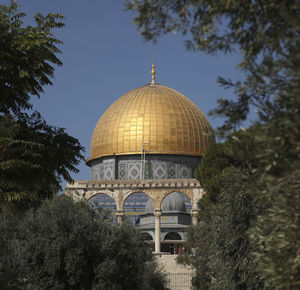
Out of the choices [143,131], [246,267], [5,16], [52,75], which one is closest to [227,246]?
[246,267]

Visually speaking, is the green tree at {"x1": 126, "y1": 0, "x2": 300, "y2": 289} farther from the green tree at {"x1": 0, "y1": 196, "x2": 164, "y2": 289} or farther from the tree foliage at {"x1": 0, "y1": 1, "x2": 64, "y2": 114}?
the green tree at {"x1": 0, "y1": 196, "x2": 164, "y2": 289}

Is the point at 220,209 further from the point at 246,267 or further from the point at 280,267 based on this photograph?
the point at 280,267

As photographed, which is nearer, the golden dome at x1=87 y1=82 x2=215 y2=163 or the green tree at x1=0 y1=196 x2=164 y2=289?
the green tree at x1=0 y1=196 x2=164 y2=289

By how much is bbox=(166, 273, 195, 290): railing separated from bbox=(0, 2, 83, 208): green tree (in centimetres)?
1335

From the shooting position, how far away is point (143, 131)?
149 feet

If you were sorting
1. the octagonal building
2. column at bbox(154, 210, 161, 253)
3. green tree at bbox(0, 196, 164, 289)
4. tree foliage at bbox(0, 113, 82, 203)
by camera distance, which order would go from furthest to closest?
the octagonal building
column at bbox(154, 210, 161, 253)
green tree at bbox(0, 196, 164, 289)
tree foliage at bbox(0, 113, 82, 203)

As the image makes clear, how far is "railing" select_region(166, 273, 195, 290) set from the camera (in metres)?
23.7

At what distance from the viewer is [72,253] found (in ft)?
44.6

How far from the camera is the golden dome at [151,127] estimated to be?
4512cm

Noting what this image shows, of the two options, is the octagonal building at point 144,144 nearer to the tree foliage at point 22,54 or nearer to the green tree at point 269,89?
the tree foliage at point 22,54

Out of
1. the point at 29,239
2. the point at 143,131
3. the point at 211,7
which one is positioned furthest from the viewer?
the point at 143,131

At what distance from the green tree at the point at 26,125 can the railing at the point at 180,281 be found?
13.3 metres

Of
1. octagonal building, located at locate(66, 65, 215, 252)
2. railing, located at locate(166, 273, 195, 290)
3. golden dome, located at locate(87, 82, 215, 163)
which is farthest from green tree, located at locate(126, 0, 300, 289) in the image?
golden dome, located at locate(87, 82, 215, 163)

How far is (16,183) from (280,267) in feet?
18.1
